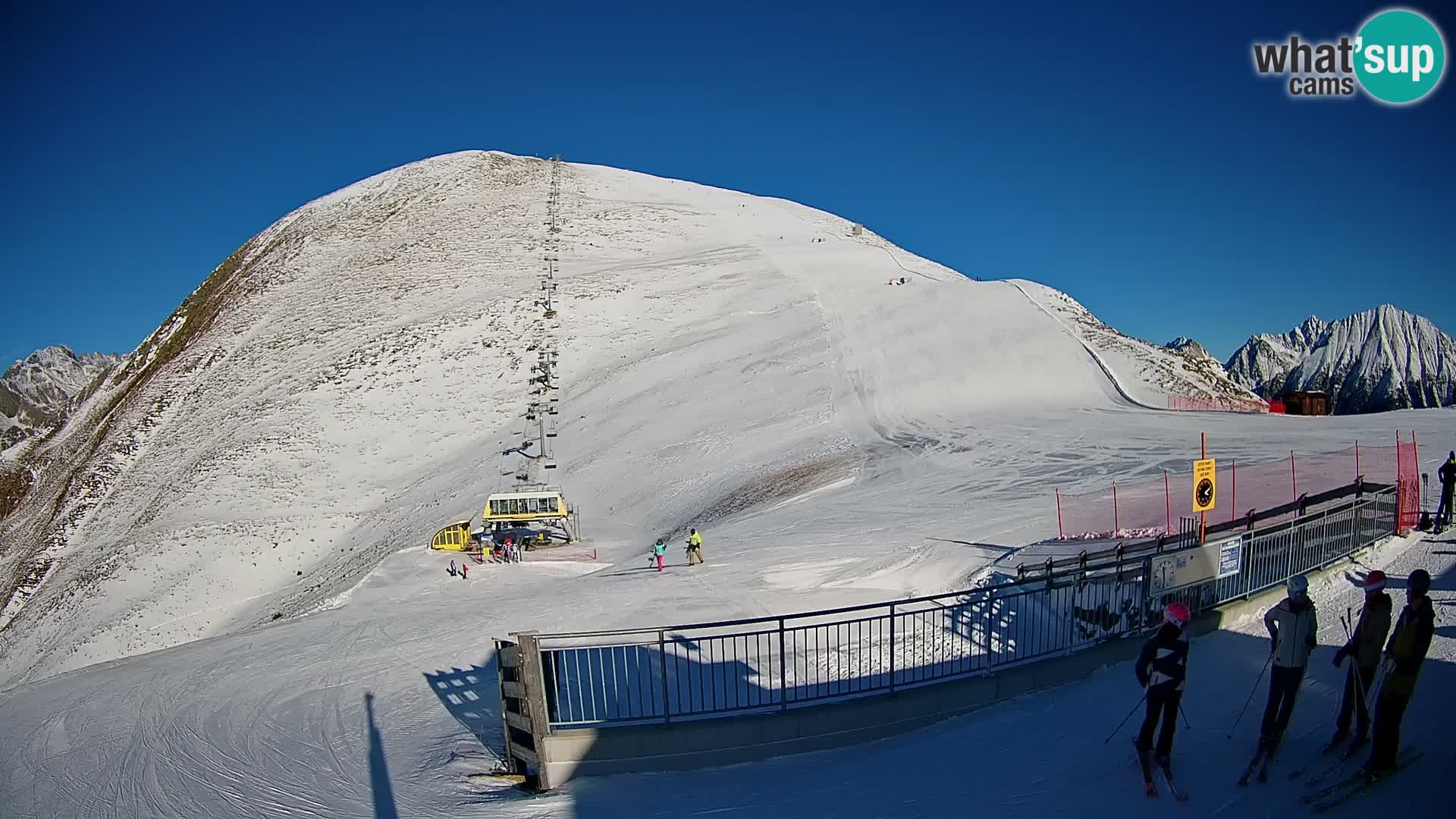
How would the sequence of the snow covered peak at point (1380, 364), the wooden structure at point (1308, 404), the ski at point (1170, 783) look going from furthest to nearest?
1. the snow covered peak at point (1380, 364)
2. the wooden structure at point (1308, 404)
3. the ski at point (1170, 783)

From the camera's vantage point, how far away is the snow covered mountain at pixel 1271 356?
118m

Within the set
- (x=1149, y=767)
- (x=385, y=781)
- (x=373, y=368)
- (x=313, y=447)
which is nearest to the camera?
(x=1149, y=767)

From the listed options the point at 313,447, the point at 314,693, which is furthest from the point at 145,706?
the point at 313,447

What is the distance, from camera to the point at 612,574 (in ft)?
68.8

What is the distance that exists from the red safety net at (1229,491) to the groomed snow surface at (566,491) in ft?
4.42

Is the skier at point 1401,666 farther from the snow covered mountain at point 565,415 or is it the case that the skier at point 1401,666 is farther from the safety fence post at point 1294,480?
the safety fence post at point 1294,480

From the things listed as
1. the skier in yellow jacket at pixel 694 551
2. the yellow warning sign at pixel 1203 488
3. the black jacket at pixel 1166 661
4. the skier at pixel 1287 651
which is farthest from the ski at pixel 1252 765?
the skier in yellow jacket at pixel 694 551

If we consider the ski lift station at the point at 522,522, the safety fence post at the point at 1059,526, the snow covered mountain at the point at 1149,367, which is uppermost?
the snow covered mountain at the point at 1149,367

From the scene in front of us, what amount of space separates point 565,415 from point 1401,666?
39.1 meters

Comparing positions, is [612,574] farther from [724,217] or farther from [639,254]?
[724,217]

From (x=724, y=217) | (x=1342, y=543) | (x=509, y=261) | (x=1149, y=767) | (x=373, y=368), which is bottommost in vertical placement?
(x=1149, y=767)

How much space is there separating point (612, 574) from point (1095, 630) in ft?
43.6

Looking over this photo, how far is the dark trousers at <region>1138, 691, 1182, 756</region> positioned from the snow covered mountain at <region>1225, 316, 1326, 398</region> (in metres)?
127

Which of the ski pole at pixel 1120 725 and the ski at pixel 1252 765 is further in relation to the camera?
the ski pole at pixel 1120 725
